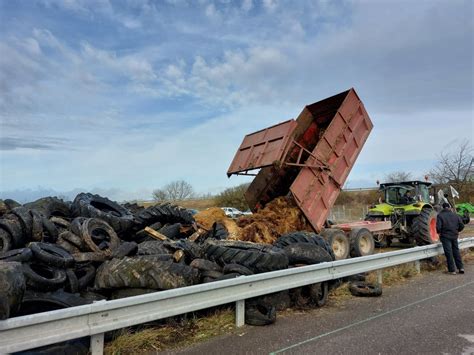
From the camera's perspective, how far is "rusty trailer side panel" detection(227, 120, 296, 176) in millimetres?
8711

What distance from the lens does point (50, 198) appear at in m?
8.45

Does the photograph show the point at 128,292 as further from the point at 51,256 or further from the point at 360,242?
the point at 360,242

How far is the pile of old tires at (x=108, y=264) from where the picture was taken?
15.2 ft

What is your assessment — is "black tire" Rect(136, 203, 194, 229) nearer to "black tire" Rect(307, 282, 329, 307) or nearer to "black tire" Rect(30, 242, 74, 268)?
"black tire" Rect(30, 242, 74, 268)

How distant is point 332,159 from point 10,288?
7.52m

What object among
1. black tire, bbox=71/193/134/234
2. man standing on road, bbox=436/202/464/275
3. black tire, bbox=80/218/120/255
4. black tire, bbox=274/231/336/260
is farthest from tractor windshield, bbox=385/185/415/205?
black tire, bbox=80/218/120/255

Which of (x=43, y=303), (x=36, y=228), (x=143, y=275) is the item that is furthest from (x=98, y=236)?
(x=43, y=303)

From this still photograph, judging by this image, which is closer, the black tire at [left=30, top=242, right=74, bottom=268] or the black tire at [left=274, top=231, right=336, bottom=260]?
the black tire at [left=30, top=242, right=74, bottom=268]

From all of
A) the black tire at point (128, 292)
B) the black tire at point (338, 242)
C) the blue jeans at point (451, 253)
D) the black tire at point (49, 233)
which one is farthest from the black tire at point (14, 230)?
the blue jeans at point (451, 253)

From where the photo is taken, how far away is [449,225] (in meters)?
8.74

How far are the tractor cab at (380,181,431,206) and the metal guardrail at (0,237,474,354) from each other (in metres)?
8.52

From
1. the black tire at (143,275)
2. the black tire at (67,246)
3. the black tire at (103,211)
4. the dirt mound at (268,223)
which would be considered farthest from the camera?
the dirt mound at (268,223)

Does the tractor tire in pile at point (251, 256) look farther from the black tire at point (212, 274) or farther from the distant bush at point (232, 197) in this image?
the distant bush at point (232, 197)

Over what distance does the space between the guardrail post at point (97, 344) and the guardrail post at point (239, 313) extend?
1.66 meters
